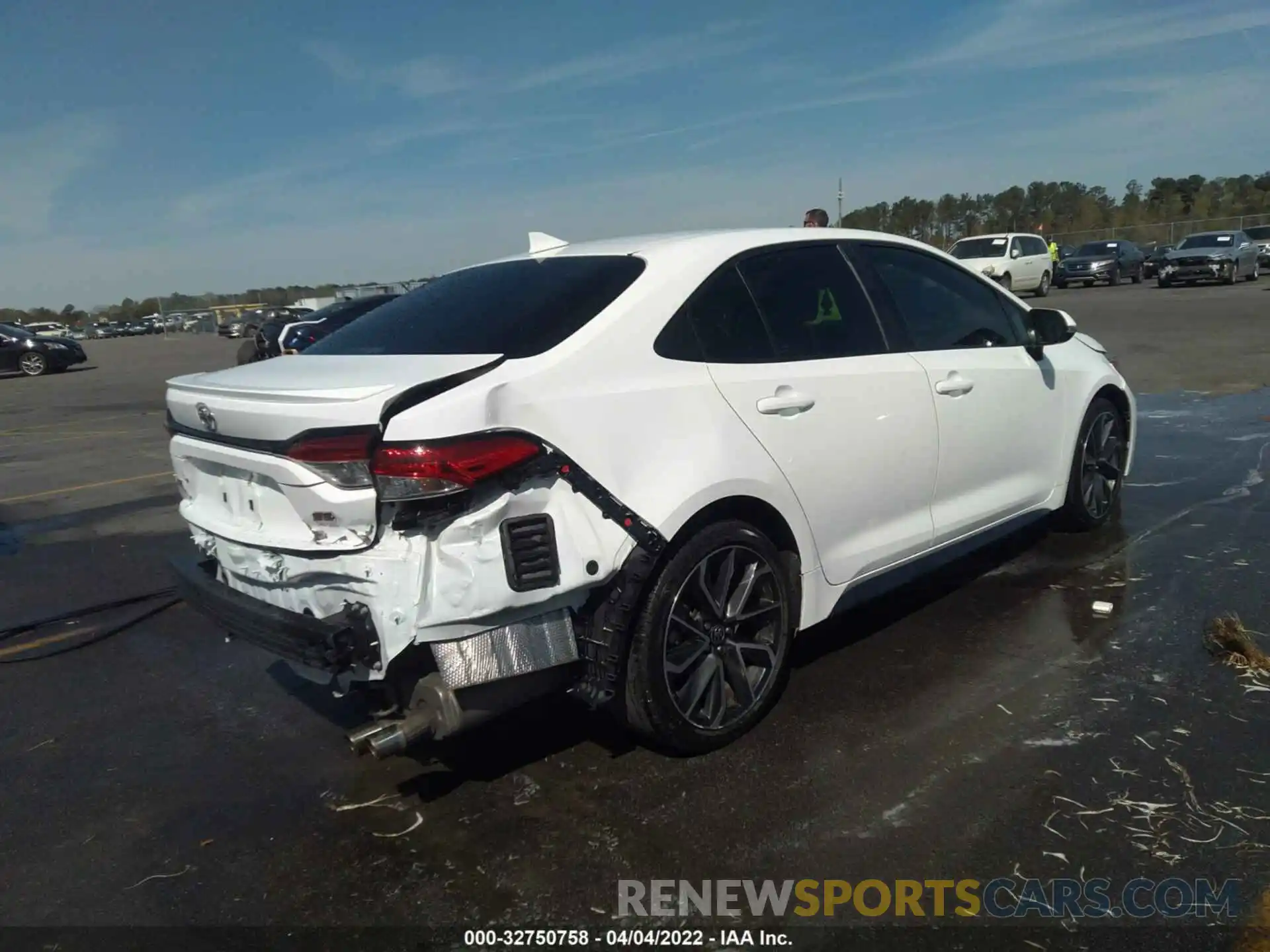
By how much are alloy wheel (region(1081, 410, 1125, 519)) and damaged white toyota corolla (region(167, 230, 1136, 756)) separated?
1.17m

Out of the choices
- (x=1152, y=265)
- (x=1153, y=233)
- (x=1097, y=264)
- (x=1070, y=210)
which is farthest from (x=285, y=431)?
(x=1070, y=210)

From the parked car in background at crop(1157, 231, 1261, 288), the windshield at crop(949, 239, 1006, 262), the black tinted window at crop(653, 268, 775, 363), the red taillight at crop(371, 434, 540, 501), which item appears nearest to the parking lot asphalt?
the red taillight at crop(371, 434, 540, 501)

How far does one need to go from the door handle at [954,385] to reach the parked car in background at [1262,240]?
34713mm

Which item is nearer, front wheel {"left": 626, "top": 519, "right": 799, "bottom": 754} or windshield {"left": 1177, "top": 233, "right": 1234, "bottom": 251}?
front wheel {"left": 626, "top": 519, "right": 799, "bottom": 754}

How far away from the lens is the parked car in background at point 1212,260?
94.2 feet

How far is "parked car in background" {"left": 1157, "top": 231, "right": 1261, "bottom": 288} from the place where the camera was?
28703 millimetres

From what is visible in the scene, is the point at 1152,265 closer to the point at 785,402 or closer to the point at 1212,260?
the point at 1212,260


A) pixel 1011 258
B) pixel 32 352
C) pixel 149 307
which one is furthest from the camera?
pixel 149 307

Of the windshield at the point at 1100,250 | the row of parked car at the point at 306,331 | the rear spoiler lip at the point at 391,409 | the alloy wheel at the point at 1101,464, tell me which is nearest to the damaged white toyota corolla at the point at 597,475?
the rear spoiler lip at the point at 391,409

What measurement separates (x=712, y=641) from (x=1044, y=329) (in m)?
2.73

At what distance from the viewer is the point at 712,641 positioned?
3402 millimetres

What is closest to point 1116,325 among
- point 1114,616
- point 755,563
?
point 1114,616

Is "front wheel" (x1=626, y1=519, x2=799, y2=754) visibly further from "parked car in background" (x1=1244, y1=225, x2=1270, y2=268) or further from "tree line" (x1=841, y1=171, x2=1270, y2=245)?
"tree line" (x1=841, y1=171, x2=1270, y2=245)

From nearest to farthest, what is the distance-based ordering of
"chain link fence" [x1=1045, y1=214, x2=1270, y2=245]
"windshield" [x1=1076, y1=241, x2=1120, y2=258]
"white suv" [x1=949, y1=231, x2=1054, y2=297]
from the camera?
1. "white suv" [x1=949, y1=231, x2=1054, y2=297]
2. "windshield" [x1=1076, y1=241, x2=1120, y2=258]
3. "chain link fence" [x1=1045, y1=214, x2=1270, y2=245]
